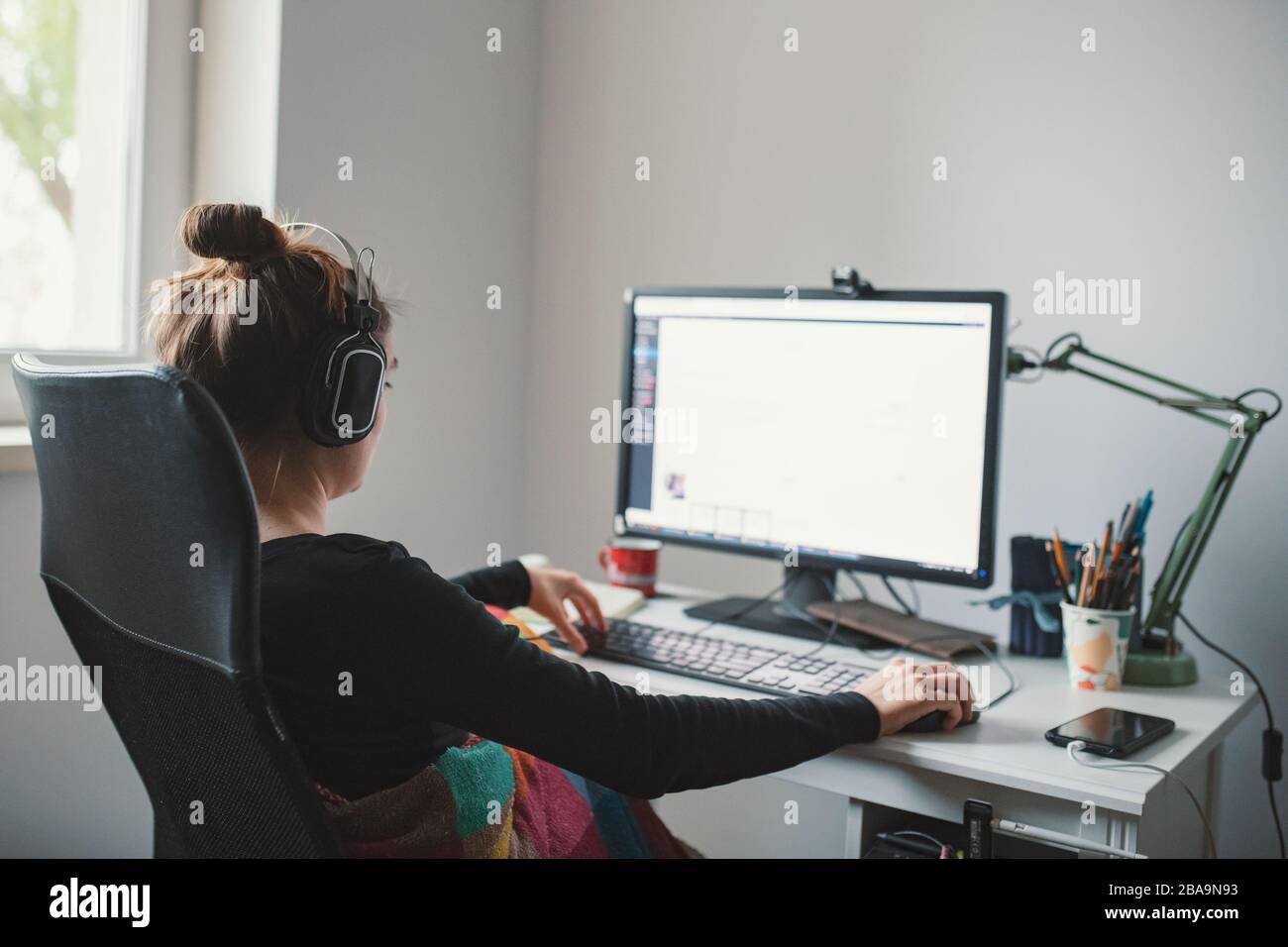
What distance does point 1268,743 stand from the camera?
57.3 inches

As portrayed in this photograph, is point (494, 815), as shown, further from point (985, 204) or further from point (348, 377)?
point (985, 204)

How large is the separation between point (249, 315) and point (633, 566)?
2.83ft

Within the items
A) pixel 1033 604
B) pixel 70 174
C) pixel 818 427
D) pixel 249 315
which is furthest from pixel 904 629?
pixel 70 174

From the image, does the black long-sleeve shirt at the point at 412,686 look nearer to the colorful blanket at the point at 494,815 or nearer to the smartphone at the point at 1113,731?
the colorful blanket at the point at 494,815

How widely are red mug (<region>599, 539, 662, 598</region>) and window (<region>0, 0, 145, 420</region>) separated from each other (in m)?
0.77

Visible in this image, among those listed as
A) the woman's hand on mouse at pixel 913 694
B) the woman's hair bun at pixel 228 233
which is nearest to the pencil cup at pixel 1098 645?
the woman's hand on mouse at pixel 913 694

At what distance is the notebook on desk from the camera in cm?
142

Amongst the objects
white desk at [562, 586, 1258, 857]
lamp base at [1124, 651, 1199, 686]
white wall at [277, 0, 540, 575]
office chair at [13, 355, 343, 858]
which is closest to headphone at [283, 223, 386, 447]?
office chair at [13, 355, 343, 858]

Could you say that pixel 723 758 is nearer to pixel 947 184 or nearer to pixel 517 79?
pixel 947 184

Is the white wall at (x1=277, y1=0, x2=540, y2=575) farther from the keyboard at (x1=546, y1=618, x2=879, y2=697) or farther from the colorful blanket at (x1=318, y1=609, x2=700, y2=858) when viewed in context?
the colorful blanket at (x1=318, y1=609, x2=700, y2=858)

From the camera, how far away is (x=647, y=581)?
66.5 inches

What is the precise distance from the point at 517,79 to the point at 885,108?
691mm

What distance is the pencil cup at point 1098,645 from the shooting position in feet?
4.27

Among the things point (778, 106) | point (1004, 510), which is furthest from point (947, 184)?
point (1004, 510)
